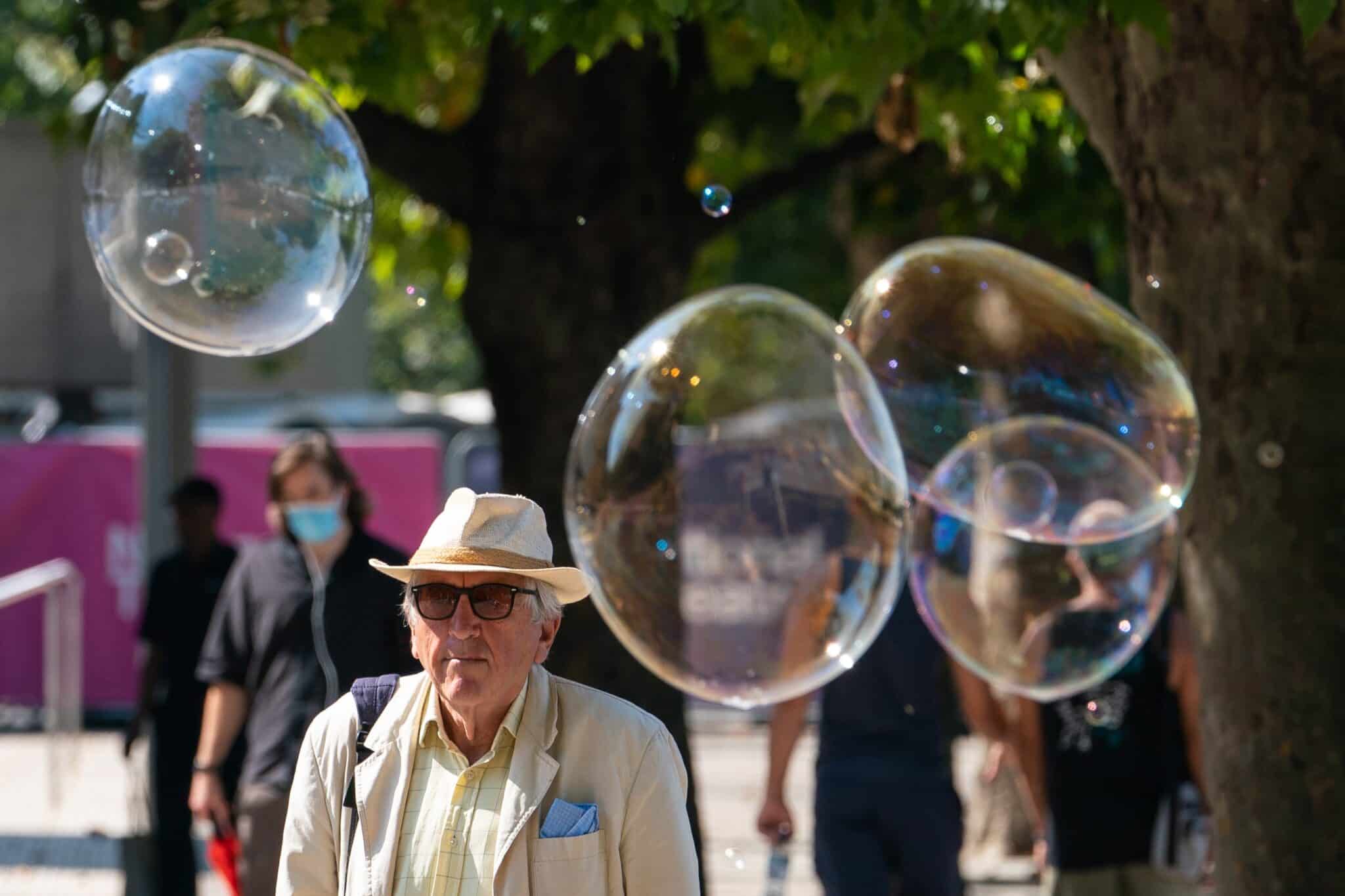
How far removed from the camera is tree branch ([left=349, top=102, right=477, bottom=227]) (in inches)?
289

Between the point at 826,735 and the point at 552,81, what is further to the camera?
the point at 552,81

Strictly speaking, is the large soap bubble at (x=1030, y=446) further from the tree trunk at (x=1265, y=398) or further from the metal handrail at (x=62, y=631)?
the metal handrail at (x=62, y=631)

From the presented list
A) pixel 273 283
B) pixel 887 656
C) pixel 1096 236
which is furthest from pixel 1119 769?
pixel 1096 236

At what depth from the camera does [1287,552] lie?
5.11 meters

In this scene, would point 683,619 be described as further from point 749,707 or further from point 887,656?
point 887,656

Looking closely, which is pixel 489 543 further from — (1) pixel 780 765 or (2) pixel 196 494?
Result: (2) pixel 196 494

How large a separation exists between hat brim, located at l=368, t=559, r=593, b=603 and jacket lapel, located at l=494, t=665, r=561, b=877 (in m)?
0.16

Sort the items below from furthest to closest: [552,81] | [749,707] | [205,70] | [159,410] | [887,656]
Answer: [159,410], [552,81], [887,656], [749,707], [205,70]

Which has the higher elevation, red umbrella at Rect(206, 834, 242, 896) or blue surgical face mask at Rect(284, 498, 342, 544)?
blue surgical face mask at Rect(284, 498, 342, 544)

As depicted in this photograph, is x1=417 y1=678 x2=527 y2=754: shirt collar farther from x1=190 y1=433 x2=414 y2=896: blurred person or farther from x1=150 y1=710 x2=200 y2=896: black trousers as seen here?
x1=150 y1=710 x2=200 y2=896: black trousers

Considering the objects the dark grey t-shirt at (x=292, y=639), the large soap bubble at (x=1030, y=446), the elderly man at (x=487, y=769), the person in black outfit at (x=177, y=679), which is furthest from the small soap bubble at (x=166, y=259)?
the person in black outfit at (x=177, y=679)

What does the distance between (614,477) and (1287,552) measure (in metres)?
1.69

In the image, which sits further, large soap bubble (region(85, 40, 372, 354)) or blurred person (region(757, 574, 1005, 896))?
blurred person (region(757, 574, 1005, 896))

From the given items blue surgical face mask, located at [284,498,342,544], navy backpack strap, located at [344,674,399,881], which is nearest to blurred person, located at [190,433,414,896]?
blue surgical face mask, located at [284,498,342,544]
